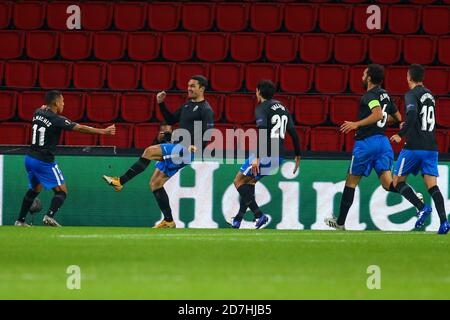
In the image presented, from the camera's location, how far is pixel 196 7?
18828 millimetres

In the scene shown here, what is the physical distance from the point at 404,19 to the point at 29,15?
6.37 m

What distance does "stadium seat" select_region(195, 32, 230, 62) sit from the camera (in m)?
18.2

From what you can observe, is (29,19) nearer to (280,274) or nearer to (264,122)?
(264,122)

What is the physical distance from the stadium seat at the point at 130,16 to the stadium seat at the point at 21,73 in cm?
178

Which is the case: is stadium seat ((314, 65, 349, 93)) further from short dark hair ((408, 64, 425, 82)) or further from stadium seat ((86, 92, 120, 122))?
short dark hair ((408, 64, 425, 82))

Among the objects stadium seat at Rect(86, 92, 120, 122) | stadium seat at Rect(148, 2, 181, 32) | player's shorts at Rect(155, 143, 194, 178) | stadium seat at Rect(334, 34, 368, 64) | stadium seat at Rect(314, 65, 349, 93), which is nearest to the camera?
player's shorts at Rect(155, 143, 194, 178)

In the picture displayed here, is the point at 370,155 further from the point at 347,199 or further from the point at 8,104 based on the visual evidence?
the point at 8,104

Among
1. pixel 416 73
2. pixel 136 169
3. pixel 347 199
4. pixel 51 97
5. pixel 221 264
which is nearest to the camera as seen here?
pixel 221 264

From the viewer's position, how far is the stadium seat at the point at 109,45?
18.3 metres

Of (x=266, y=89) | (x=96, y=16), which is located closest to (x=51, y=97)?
(x=266, y=89)

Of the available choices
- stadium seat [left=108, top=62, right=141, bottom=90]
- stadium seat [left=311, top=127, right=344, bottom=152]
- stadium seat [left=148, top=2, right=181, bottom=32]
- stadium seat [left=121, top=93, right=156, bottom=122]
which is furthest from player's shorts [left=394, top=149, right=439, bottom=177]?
stadium seat [left=148, top=2, right=181, bottom=32]

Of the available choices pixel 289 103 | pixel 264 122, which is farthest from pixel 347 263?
pixel 289 103

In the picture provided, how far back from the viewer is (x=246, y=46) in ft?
60.1

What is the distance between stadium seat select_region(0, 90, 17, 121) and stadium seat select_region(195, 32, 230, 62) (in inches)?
122
